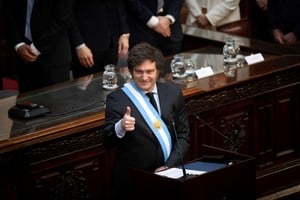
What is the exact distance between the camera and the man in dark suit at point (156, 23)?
5.75m

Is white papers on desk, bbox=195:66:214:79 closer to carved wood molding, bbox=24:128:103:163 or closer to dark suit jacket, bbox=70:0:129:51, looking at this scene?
dark suit jacket, bbox=70:0:129:51

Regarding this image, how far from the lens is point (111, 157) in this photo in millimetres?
4773

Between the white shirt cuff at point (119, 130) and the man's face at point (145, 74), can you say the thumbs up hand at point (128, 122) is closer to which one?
the white shirt cuff at point (119, 130)

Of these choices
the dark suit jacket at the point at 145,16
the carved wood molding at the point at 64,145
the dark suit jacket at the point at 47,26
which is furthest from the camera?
the dark suit jacket at the point at 145,16

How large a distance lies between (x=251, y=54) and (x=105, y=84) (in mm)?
1061

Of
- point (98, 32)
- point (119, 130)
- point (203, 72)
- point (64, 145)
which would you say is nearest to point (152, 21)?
point (98, 32)

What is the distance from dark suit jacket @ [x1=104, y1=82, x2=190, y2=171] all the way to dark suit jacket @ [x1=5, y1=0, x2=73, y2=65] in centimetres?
139

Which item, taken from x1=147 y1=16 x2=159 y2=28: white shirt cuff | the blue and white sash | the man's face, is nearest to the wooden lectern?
the blue and white sash

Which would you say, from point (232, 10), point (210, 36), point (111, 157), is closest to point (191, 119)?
point (111, 157)

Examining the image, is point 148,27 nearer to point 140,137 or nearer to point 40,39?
point 40,39

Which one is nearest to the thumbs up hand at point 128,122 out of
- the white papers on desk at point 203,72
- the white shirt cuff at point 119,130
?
the white shirt cuff at point 119,130

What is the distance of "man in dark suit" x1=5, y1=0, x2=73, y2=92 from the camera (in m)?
5.23

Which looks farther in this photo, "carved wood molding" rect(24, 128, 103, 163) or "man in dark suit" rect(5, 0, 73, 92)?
"man in dark suit" rect(5, 0, 73, 92)

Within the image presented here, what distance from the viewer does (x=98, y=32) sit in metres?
5.53
